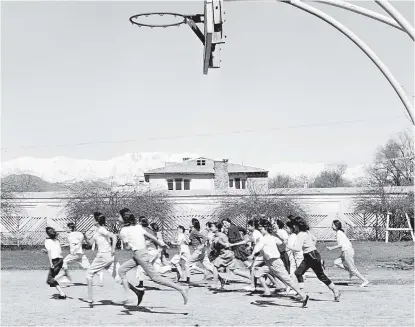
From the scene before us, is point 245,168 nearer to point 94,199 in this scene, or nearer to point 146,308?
point 94,199

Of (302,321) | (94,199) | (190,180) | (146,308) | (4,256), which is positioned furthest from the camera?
(190,180)

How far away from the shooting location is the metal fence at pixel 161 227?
3722cm

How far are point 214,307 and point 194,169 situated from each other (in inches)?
2132

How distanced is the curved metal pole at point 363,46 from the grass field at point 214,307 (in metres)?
4.28

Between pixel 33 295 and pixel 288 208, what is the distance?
79.3 feet

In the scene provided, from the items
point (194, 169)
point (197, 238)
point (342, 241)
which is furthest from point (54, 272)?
point (194, 169)

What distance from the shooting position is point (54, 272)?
1381 cm

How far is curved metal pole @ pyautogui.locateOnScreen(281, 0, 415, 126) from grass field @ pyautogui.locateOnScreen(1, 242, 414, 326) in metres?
4.28

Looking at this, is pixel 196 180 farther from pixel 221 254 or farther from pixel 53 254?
pixel 53 254

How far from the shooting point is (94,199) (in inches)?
1451

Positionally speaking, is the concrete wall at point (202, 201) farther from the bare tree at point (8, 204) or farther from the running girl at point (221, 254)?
the running girl at point (221, 254)

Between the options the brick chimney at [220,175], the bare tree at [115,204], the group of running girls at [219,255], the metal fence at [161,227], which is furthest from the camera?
the brick chimney at [220,175]

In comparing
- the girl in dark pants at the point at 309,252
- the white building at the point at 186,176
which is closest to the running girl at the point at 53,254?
the girl in dark pants at the point at 309,252

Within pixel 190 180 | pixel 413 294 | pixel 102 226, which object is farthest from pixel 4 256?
pixel 190 180
